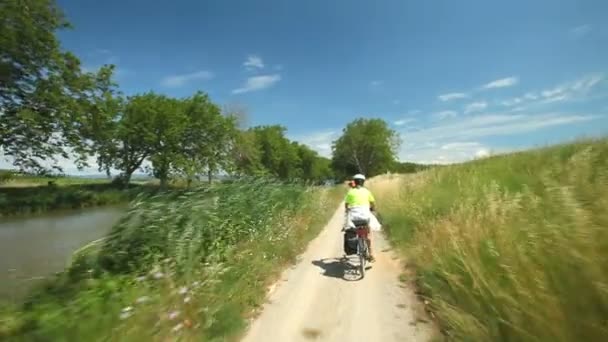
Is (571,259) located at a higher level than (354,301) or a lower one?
higher

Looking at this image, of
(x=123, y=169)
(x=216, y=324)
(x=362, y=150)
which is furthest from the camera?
(x=362, y=150)

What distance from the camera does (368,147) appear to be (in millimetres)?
75562

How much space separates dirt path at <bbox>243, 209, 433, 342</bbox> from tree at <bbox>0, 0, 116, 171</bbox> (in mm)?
8691

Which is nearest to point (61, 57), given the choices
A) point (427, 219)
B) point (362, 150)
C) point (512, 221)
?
point (427, 219)

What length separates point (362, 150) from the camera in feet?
251

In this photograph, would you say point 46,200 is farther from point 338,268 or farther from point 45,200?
point 338,268

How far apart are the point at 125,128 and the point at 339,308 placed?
40.4m

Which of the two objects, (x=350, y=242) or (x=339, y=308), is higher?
(x=350, y=242)

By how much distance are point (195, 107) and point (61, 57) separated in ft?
133

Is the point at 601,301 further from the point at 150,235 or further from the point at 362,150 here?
the point at 362,150

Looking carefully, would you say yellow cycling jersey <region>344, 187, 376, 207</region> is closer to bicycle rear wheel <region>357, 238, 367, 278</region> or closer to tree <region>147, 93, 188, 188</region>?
bicycle rear wheel <region>357, 238, 367, 278</region>

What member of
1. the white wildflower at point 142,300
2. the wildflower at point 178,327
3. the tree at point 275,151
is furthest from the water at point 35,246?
the tree at point 275,151

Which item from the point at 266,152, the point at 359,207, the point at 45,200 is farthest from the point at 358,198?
the point at 266,152

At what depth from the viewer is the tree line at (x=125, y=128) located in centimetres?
928
